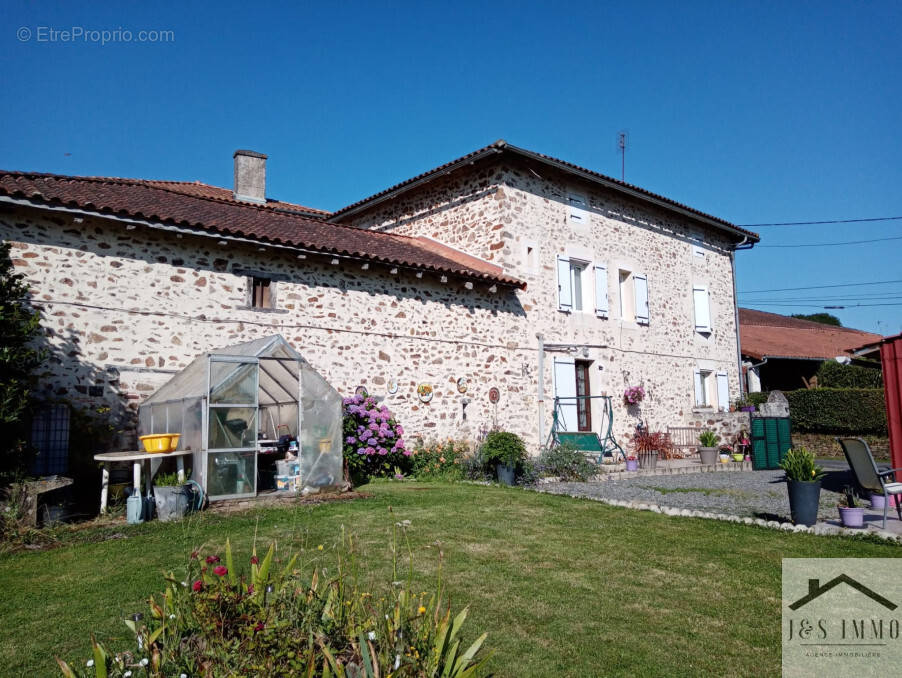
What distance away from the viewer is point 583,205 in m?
14.8

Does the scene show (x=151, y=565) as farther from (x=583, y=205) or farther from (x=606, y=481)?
(x=583, y=205)

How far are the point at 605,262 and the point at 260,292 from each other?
337 inches

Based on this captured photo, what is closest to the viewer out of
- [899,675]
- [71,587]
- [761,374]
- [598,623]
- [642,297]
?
[899,675]

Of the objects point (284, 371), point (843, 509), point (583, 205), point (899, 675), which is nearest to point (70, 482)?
point (284, 371)

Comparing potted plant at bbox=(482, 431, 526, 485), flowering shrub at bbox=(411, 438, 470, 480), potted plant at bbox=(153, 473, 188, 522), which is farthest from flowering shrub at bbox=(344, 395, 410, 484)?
potted plant at bbox=(153, 473, 188, 522)

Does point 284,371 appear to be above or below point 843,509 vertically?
above

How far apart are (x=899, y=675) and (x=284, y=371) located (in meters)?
7.24

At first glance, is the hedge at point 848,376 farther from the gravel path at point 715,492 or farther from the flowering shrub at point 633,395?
the gravel path at point 715,492

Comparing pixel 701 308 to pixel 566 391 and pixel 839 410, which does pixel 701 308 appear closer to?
pixel 839 410

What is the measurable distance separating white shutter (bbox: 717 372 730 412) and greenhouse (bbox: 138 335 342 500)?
41.7 ft

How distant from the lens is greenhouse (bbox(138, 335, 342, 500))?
742cm

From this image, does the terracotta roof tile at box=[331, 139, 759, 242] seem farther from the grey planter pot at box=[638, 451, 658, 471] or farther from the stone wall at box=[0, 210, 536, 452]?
the grey planter pot at box=[638, 451, 658, 471]

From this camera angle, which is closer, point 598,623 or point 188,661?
point 188,661

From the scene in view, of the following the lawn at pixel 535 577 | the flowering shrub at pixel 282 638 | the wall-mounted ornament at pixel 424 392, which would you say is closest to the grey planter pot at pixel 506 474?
the wall-mounted ornament at pixel 424 392
